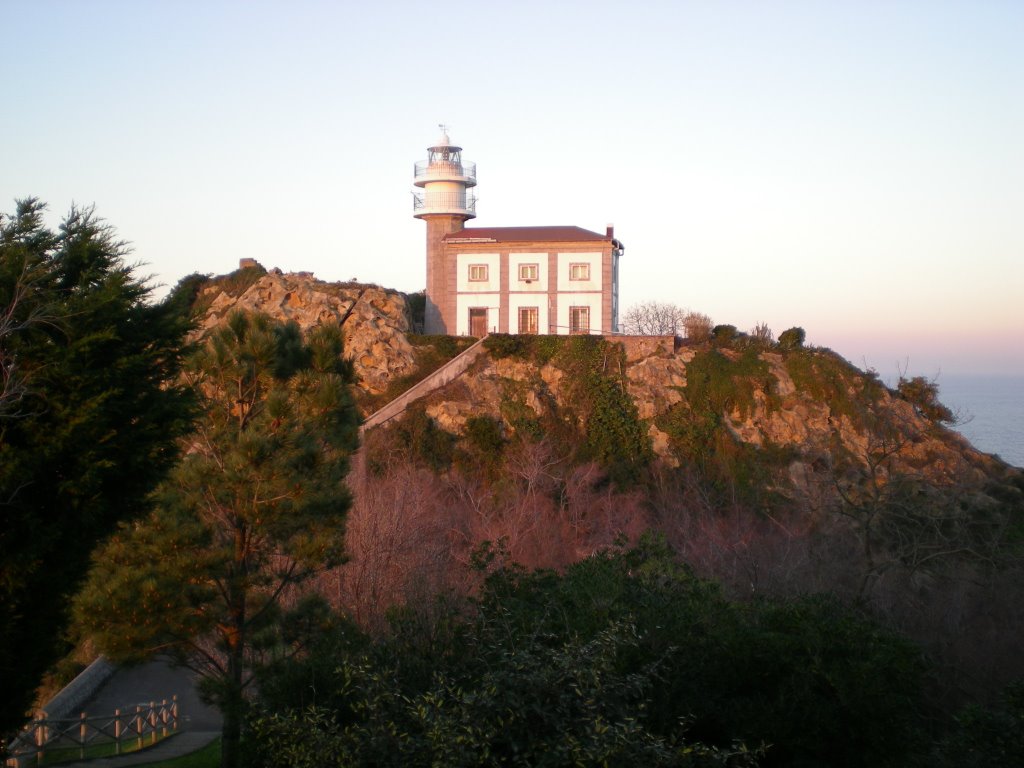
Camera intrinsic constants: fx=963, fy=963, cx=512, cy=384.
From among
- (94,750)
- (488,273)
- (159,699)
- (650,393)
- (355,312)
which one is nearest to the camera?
(94,750)

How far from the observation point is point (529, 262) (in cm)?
3828

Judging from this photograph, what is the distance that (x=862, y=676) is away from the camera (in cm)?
829

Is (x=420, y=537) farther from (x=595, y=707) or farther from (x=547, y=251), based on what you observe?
(x=547, y=251)

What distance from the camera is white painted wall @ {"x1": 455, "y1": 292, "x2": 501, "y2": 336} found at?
38438mm

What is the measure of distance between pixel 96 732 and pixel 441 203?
2877 cm

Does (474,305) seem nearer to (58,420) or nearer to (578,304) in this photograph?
(578,304)

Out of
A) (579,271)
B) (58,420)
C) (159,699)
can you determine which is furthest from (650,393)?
(58,420)

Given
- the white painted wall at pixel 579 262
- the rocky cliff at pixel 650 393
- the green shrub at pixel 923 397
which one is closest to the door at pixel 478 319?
the rocky cliff at pixel 650 393

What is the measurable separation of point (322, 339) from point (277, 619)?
3.40 meters

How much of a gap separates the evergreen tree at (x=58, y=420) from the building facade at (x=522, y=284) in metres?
31.0

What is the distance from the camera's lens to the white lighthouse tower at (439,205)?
3897cm

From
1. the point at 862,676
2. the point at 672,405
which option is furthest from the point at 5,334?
the point at 672,405

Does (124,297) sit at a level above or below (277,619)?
above

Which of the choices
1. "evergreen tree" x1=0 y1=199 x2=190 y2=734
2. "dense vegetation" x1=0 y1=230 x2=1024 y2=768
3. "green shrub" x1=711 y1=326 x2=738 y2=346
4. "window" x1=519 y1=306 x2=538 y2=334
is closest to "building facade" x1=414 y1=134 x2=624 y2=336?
"window" x1=519 y1=306 x2=538 y2=334
